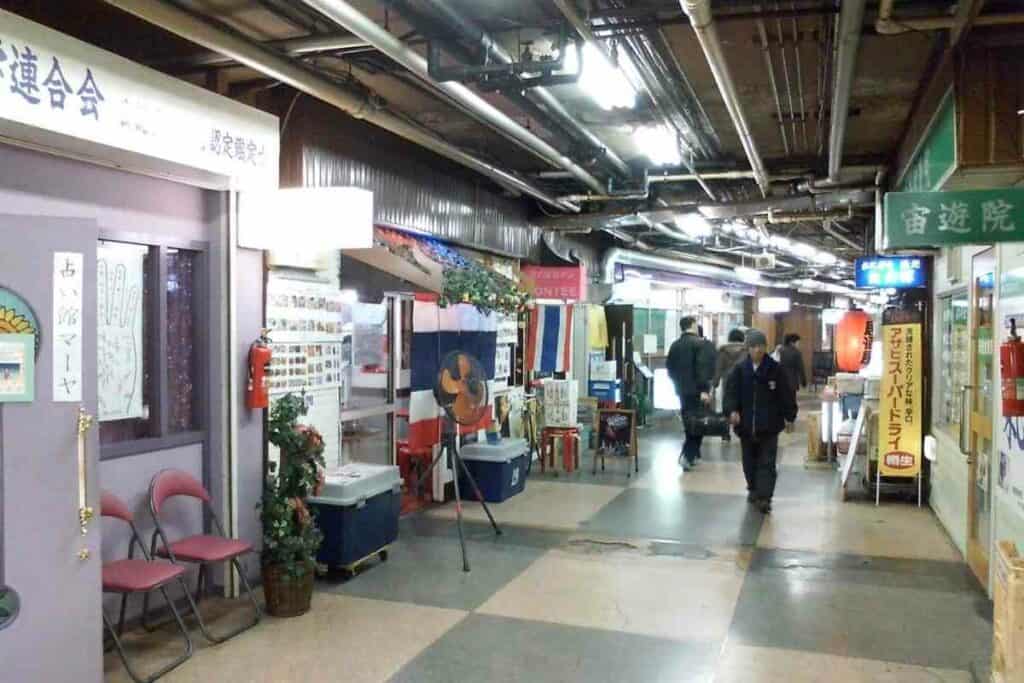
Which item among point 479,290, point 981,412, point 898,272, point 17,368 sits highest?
point 898,272

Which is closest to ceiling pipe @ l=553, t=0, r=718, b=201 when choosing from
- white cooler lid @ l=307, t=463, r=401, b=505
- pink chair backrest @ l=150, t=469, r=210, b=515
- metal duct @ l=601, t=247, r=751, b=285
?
white cooler lid @ l=307, t=463, r=401, b=505

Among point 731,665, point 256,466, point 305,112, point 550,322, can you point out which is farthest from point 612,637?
point 550,322

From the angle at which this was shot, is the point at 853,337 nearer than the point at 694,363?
No

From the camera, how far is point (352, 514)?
542 centimetres

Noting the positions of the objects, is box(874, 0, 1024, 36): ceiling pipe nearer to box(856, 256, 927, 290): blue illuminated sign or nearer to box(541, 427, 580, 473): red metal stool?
box(856, 256, 927, 290): blue illuminated sign

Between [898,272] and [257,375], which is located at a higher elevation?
[898,272]

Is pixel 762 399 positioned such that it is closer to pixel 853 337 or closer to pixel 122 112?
pixel 853 337

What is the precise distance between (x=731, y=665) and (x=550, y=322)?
618 centimetres

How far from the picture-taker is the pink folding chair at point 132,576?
3912 millimetres

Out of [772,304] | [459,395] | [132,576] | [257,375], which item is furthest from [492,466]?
[772,304]

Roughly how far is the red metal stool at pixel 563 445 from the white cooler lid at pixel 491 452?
1.73 metres

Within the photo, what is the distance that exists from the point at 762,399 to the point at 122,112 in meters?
5.51

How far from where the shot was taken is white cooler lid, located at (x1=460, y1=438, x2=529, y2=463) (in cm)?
774

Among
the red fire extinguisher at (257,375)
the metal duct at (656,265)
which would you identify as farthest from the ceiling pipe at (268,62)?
the metal duct at (656,265)
